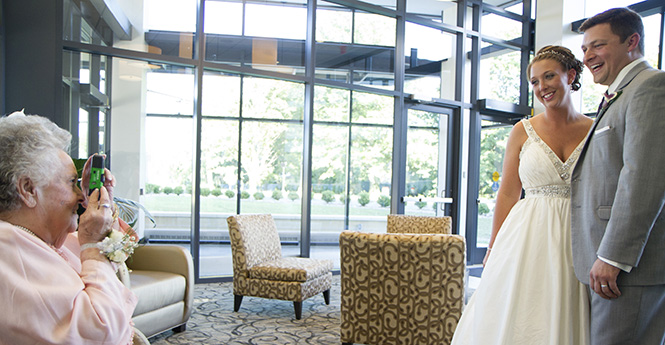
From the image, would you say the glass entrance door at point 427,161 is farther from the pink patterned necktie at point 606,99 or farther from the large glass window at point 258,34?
the pink patterned necktie at point 606,99

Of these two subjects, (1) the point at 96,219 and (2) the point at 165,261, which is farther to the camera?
(2) the point at 165,261

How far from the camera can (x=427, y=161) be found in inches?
292

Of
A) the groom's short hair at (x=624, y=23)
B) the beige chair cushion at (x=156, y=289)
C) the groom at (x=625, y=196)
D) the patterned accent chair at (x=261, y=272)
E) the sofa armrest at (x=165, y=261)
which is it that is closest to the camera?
the groom at (x=625, y=196)

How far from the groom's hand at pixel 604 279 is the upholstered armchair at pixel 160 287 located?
8.63ft

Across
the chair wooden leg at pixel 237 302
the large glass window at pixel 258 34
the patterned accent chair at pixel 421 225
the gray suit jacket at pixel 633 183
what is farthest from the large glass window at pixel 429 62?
the gray suit jacket at pixel 633 183

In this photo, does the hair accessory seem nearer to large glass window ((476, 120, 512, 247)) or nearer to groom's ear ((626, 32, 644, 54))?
groom's ear ((626, 32, 644, 54))

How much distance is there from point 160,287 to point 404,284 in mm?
1762

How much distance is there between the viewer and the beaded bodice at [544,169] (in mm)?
2043

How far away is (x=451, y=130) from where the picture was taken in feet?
25.1

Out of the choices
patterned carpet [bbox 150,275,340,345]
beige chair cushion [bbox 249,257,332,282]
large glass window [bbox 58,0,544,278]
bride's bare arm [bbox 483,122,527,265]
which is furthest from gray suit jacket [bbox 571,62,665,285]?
large glass window [bbox 58,0,544,278]

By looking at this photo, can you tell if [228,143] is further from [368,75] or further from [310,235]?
[368,75]

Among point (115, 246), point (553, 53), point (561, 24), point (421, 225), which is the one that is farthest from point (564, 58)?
point (561, 24)

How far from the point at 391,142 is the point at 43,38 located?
438 cm

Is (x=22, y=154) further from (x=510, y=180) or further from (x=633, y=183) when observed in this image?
(x=510, y=180)
